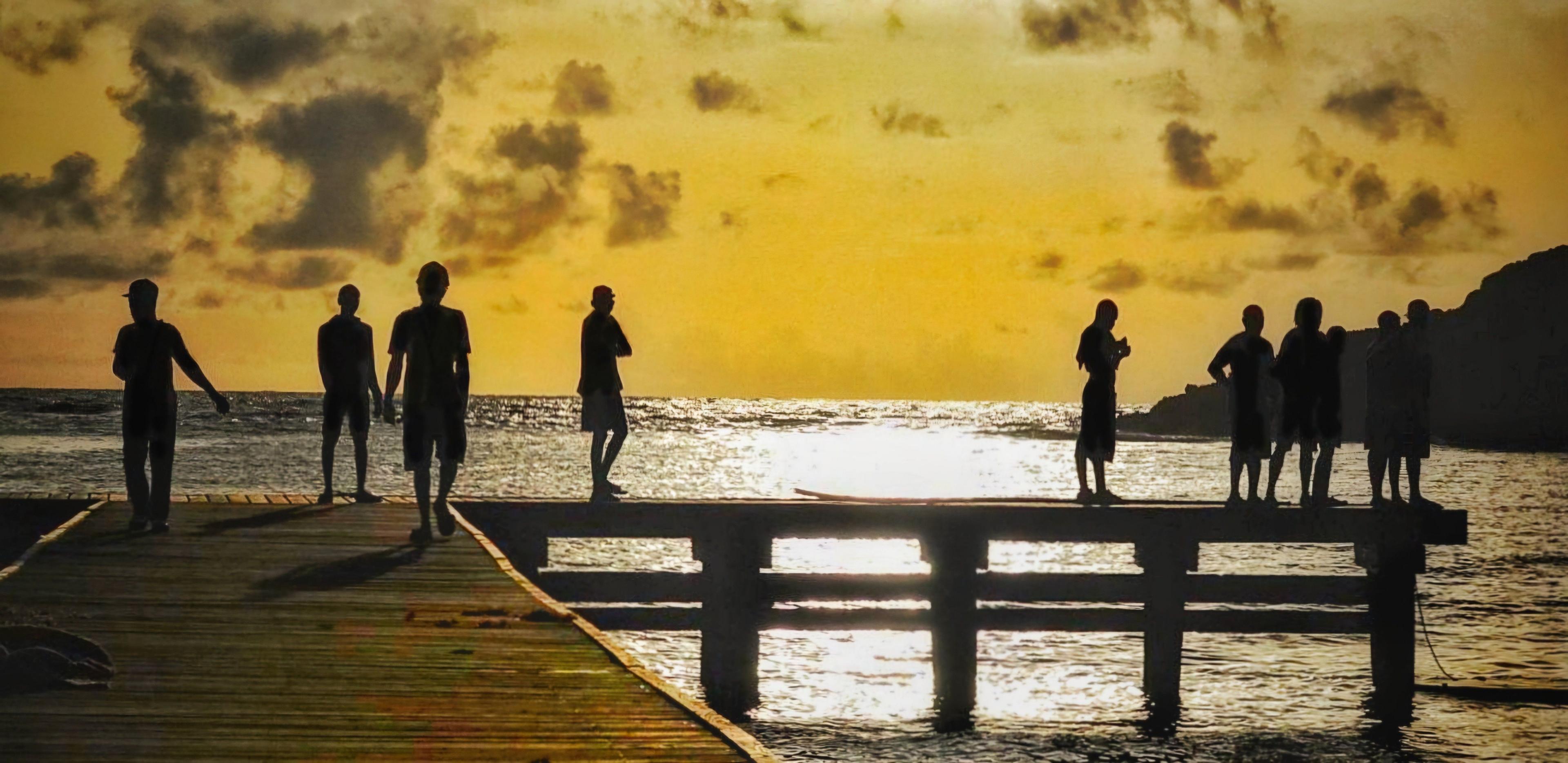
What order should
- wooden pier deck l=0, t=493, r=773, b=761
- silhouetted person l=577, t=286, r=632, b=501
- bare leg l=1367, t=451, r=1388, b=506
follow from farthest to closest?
bare leg l=1367, t=451, r=1388, b=506 < silhouetted person l=577, t=286, r=632, b=501 < wooden pier deck l=0, t=493, r=773, b=761

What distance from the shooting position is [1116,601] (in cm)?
1570

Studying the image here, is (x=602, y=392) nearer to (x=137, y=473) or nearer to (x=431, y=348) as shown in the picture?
(x=431, y=348)

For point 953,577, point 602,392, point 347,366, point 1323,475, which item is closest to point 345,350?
point 347,366

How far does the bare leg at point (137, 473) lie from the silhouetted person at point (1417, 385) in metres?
10.7

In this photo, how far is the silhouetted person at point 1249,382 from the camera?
1392 centimetres

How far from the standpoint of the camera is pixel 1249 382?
14039 millimetres

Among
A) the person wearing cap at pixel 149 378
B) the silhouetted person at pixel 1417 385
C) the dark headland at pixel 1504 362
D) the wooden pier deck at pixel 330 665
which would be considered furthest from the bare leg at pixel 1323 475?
the dark headland at pixel 1504 362

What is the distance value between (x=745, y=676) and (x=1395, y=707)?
6549 mm

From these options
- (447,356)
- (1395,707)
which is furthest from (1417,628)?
(447,356)

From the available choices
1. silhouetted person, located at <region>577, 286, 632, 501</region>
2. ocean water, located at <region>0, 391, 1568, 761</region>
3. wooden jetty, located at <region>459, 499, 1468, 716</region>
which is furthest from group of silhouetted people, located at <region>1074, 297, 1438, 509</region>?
silhouetted person, located at <region>577, 286, 632, 501</region>

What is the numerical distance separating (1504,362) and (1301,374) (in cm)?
13699

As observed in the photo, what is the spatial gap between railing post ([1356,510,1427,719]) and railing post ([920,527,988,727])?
386cm

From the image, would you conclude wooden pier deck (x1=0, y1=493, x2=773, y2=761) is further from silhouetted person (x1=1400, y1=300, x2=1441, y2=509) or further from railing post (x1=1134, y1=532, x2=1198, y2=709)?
silhouetted person (x1=1400, y1=300, x2=1441, y2=509)

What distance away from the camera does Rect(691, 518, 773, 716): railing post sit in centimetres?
1488
